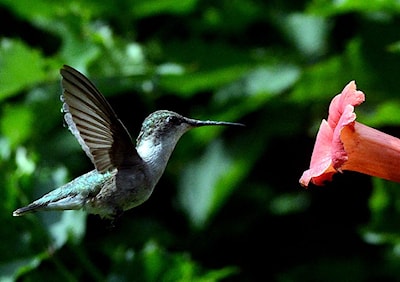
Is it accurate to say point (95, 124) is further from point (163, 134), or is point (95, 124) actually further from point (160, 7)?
point (160, 7)

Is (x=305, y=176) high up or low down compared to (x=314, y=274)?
up

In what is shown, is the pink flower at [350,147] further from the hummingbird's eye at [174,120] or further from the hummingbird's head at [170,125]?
the hummingbird's eye at [174,120]

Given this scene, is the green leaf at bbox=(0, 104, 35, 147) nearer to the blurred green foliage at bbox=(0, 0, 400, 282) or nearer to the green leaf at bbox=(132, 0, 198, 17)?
the blurred green foliage at bbox=(0, 0, 400, 282)

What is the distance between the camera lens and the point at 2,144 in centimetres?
466

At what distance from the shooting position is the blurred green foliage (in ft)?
14.0

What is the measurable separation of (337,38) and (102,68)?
1.29 metres

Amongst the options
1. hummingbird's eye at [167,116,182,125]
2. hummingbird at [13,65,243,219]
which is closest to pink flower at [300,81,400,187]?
hummingbird at [13,65,243,219]

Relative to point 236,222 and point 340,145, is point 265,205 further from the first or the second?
point 340,145

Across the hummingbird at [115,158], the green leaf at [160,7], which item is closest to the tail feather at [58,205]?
the hummingbird at [115,158]

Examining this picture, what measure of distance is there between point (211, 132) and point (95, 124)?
179 cm

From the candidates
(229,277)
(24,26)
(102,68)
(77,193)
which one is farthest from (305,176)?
(24,26)

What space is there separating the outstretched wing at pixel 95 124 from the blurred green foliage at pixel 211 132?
0.96 metres

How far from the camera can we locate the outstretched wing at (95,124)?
292 centimetres

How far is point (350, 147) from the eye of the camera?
2836 mm
